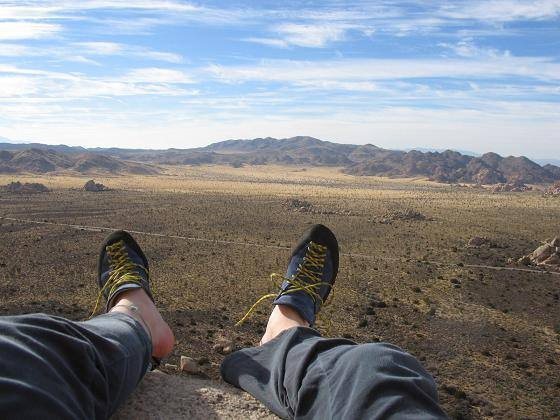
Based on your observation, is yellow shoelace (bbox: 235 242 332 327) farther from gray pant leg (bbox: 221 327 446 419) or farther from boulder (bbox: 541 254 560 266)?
boulder (bbox: 541 254 560 266)

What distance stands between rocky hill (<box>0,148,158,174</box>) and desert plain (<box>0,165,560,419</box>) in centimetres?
5423

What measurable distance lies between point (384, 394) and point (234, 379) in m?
1.38

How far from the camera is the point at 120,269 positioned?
4215 millimetres

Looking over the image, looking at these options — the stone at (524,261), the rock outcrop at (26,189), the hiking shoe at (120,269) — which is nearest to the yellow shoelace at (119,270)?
the hiking shoe at (120,269)

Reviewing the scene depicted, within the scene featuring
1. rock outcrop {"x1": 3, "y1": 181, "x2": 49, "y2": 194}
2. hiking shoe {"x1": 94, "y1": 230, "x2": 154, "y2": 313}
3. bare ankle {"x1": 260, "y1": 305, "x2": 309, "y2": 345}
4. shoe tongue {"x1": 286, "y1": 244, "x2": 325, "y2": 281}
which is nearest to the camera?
bare ankle {"x1": 260, "y1": 305, "x2": 309, "y2": 345}

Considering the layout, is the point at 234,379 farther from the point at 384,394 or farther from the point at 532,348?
the point at 532,348

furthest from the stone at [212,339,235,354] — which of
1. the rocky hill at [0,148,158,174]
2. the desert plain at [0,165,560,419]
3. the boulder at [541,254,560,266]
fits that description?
the rocky hill at [0,148,158,174]

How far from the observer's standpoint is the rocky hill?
80.4 m

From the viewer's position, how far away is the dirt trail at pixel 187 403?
8.88 ft

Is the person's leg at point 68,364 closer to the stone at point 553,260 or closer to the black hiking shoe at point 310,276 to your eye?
the black hiking shoe at point 310,276

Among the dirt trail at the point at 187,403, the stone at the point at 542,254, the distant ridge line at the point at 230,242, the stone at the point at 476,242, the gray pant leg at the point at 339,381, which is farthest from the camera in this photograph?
the stone at the point at 476,242

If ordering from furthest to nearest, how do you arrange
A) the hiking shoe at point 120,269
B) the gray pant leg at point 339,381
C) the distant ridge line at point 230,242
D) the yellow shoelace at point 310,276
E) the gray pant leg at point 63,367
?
the distant ridge line at point 230,242 → the yellow shoelace at point 310,276 → the hiking shoe at point 120,269 → the gray pant leg at point 339,381 → the gray pant leg at point 63,367

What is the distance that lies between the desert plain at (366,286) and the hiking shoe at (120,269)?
107cm

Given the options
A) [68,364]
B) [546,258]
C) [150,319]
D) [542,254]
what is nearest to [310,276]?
[150,319]
